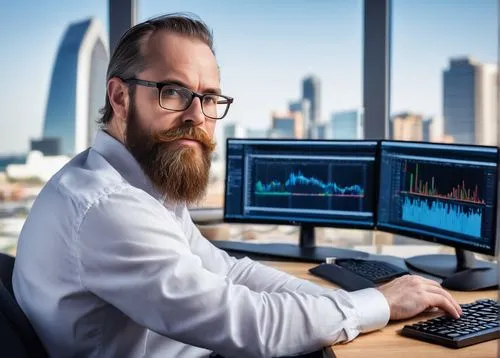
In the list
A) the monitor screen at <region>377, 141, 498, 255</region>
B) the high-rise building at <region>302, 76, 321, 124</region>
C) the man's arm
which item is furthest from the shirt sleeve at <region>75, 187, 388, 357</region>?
the high-rise building at <region>302, 76, 321, 124</region>

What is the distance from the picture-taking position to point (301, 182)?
2477 mm

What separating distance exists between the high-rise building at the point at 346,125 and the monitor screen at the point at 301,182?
571 mm

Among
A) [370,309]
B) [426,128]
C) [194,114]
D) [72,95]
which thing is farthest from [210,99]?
[72,95]

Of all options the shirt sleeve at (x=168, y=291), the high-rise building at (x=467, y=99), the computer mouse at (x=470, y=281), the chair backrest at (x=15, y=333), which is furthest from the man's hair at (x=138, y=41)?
the high-rise building at (x=467, y=99)

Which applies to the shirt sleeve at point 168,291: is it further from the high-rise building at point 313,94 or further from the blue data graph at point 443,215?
the high-rise building at point 313,94

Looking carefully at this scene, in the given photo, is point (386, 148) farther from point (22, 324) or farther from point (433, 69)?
point (22, 324)

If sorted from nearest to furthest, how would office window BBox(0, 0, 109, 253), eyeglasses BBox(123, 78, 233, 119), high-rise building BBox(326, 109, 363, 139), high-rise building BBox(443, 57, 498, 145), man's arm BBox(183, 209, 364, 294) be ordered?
eyeglasses BBox(123, 78, 233, 119) < man's arm BBox(183, 209, 364, 294) < high-rise building BBox(443, 57, 498, 145) < high-rise building BBox(326, 109, 363, 139) < office window BBox(0, 0, 109, 253)

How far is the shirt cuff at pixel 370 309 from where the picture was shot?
134 cm

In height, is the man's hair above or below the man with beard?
above

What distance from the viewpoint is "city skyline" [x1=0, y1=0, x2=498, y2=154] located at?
282cm

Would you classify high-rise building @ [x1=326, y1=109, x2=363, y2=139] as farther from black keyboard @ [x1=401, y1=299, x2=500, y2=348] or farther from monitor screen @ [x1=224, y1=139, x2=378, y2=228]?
black keyboard @ [x1=401, y1=299, x2=500, y2=348]

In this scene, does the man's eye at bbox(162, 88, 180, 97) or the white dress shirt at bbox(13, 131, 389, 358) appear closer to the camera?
the white dress shirt at bbox(13, 131, 389, 358)

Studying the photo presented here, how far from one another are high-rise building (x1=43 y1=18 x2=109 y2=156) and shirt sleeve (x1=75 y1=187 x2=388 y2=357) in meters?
2.15

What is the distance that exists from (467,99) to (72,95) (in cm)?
196
